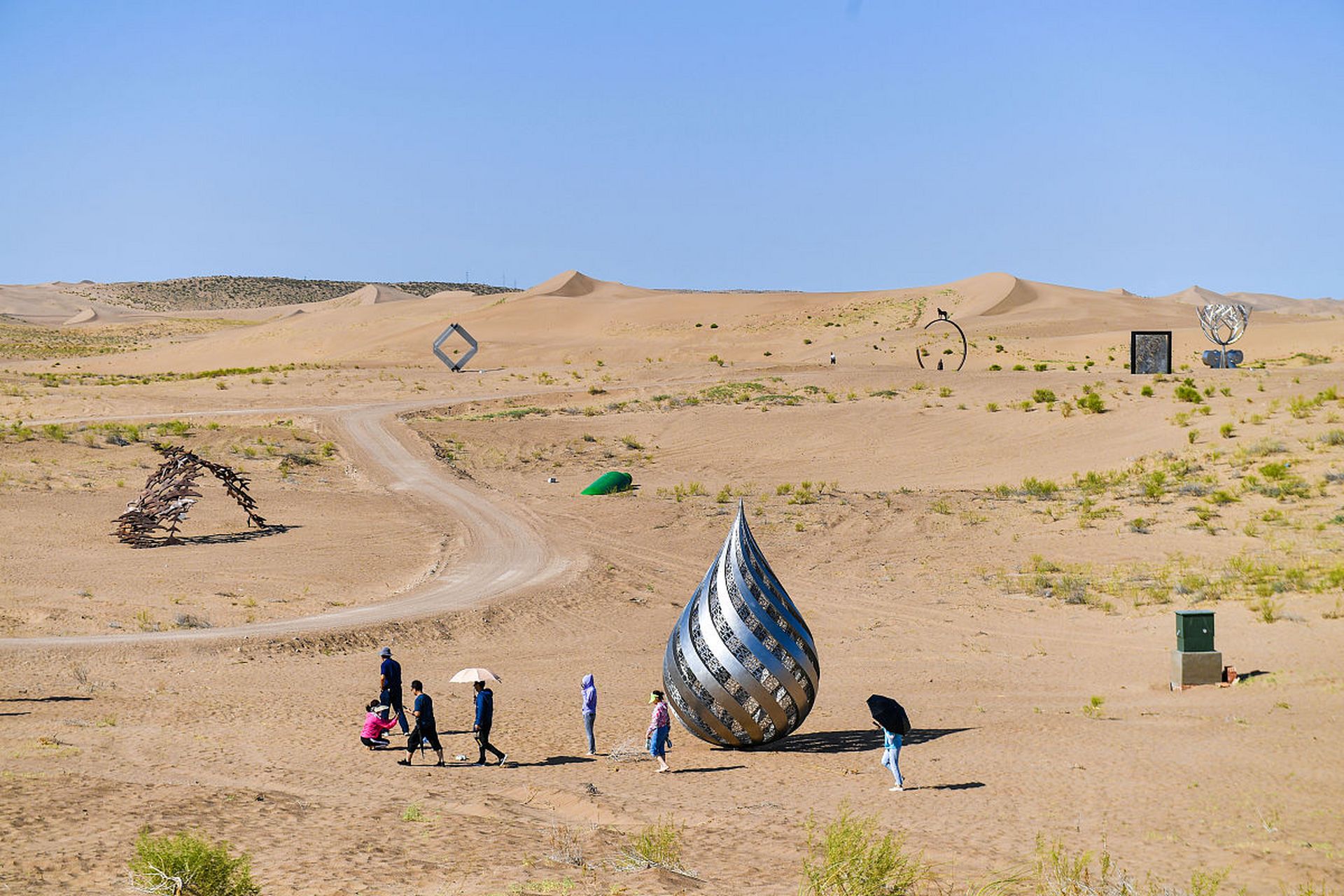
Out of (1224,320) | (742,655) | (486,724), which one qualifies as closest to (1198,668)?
(742,655)

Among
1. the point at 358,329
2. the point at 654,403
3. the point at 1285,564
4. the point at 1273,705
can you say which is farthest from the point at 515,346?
the point at 1273,705

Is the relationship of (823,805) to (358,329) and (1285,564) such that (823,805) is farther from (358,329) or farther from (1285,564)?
(358,329)

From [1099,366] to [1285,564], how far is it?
164 feet

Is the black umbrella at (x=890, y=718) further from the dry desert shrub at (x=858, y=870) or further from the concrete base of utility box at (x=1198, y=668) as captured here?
the concrete base of utility box at (x=1198, y=668)

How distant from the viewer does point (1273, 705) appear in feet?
61.3

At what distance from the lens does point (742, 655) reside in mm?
16547

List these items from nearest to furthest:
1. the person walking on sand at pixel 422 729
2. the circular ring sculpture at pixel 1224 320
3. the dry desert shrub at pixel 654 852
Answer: the dry desert shrub at pixel 654 852 → the person walking on sand at pixel 422 729 → the circular ring sculpture at pixel 1224 320

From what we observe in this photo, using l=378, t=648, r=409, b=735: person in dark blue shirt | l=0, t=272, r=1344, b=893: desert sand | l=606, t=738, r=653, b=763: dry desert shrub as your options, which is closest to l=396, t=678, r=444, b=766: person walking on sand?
l=0, t=272, r=1344, b=893: desert sand

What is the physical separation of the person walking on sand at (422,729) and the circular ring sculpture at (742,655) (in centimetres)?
338

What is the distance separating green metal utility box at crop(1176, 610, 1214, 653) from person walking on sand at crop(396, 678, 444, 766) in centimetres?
1176

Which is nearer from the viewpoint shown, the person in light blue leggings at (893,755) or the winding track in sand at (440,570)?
the person in light blue leggings at (893,755)

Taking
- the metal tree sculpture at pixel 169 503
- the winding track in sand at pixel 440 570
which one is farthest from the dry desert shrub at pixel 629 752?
the metal tree sculpture at pixel 169 503

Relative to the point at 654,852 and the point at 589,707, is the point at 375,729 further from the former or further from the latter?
the point at 654,852

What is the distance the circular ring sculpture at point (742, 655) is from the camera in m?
16.5
